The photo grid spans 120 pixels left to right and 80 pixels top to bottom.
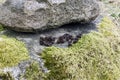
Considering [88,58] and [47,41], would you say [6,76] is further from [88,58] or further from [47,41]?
[88,58]

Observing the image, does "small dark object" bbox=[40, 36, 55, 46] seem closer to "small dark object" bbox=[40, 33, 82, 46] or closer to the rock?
"small dark object" bbox=[40, 33, 82, 46]

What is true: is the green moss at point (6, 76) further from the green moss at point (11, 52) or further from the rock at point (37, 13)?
the rock at point (37, 13)

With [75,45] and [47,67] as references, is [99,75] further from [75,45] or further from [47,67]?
[47,67]

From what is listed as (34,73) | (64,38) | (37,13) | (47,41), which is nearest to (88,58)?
(64,38)

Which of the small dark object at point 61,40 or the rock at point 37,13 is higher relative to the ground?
the rock at point 37,13

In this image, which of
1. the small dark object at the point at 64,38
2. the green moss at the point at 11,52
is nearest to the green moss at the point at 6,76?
the green moss at the point at 11,52

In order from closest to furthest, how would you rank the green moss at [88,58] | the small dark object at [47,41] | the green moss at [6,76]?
the green moss at [6,76] → the green moss at [88,58] → the small dark object at [47,41]
